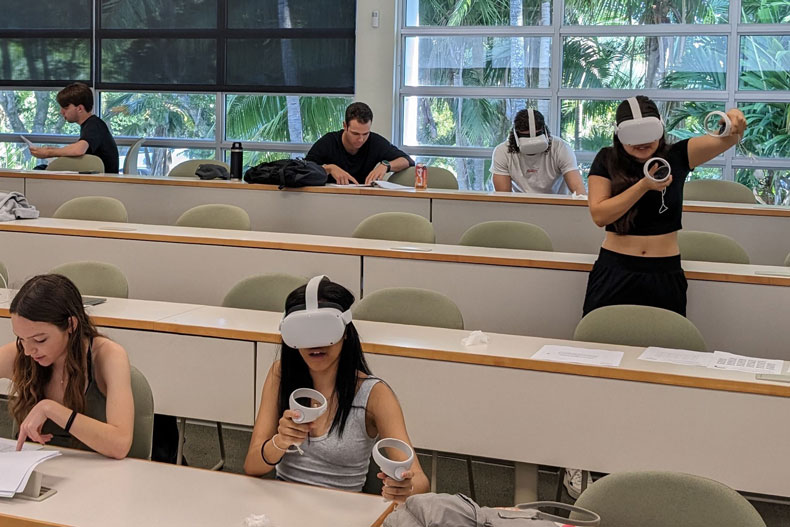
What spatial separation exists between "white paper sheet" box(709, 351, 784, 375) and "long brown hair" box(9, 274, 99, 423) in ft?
Answer: 5.66

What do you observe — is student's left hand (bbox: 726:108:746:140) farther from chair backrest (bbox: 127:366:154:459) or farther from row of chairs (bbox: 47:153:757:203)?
row of chairs (bbox: 47:153:757:203)

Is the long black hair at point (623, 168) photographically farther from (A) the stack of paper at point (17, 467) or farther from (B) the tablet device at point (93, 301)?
(A) the stack of paper at point (17, 467)

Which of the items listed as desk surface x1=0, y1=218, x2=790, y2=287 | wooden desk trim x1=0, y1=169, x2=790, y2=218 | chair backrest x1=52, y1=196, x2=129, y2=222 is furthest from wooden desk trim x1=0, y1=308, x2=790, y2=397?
wooden desk trim x1=0, y1=169, x2=790, y2=218

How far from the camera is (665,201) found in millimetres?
3361

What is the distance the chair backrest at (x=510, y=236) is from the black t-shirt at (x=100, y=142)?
355 centimetres

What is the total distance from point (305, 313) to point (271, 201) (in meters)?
3.90

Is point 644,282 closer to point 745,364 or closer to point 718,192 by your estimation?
point 745,364

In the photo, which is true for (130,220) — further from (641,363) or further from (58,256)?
(641,363)

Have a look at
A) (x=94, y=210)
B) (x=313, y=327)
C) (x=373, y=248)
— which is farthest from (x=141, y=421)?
(x=94, y=210)

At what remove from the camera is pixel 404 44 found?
862 cm

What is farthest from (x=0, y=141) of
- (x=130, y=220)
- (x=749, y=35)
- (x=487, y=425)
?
(x=487, y=425)

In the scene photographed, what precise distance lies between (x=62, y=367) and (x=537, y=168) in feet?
12.7

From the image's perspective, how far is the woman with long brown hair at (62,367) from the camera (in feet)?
7.69

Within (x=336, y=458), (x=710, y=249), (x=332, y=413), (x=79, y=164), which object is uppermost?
(x=79, y=164)
